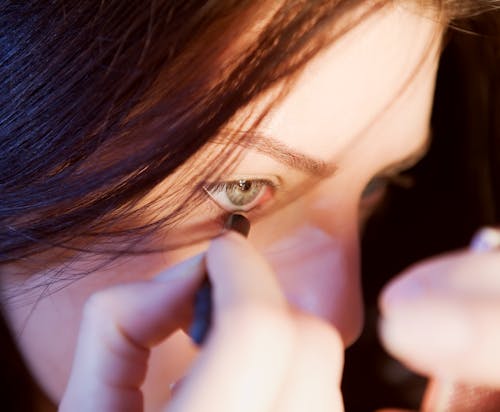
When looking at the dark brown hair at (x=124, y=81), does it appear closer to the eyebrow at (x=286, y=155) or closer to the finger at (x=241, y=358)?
the eyebrow at (x=286, y=155)

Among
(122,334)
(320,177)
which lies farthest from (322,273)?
(122,334)

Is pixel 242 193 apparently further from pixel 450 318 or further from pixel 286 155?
pixel 450 318

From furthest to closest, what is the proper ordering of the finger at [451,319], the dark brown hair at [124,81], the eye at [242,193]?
the eye at [242,193] → the dark brown hair at [124,81] → the finger at [451,319]

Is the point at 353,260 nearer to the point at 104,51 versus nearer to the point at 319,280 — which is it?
the point at 319,280

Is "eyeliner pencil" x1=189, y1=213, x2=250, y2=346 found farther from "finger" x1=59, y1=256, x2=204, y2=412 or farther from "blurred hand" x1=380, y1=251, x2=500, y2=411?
"blurred hand" x1=380, y1=251, x2=500, y2=411

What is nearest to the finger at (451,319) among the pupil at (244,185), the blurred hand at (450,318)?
the blurred hand at (450,318)
